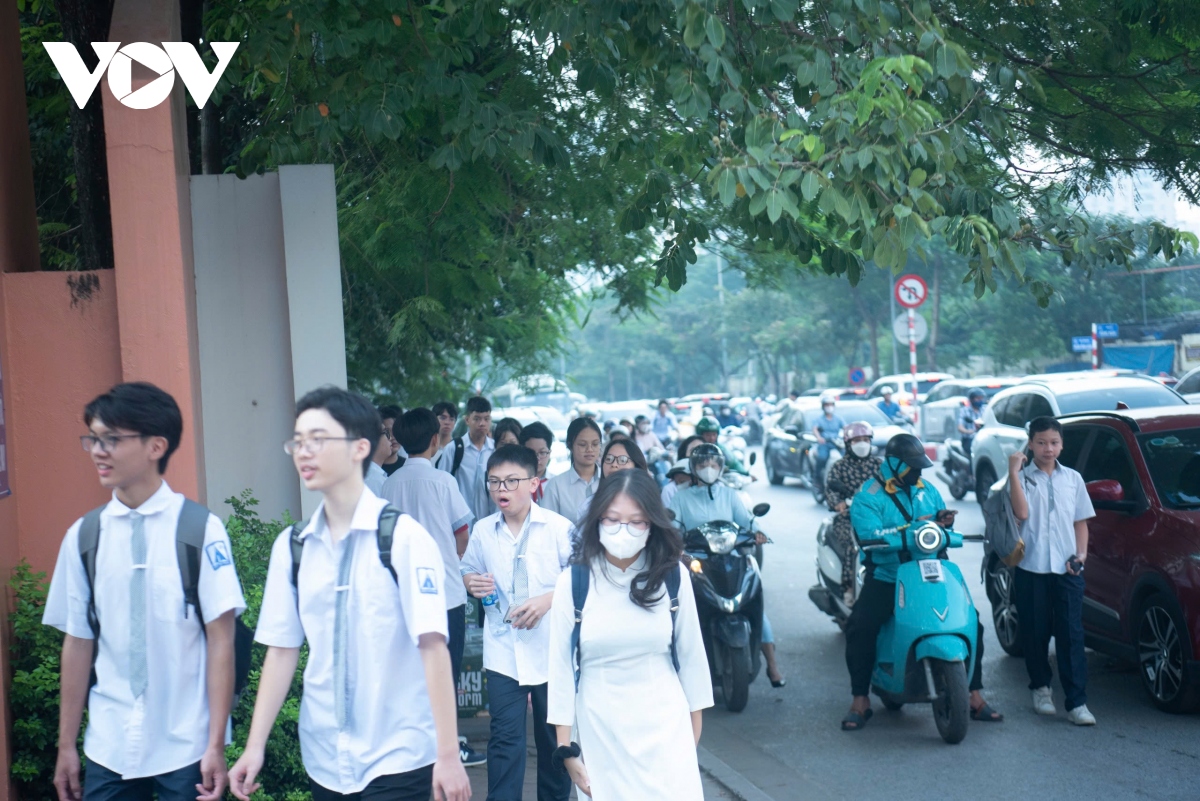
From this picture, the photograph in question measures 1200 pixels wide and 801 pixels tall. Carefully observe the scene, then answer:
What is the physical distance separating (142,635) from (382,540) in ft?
2.65

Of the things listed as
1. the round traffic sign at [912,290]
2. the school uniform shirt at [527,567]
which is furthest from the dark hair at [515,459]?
the round traffic sign at [912,290]

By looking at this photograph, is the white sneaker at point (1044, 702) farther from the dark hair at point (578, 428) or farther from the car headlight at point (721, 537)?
the dark hair at point (578, 428)

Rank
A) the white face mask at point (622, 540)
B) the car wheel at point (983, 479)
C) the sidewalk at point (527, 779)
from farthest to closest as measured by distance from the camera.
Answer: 1. the car wheel at point (983, 479)
2. the sidewalk at point (527, 779)
3. the white face mask at point (622, 540)

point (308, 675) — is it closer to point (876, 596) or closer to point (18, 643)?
point (18, 643)

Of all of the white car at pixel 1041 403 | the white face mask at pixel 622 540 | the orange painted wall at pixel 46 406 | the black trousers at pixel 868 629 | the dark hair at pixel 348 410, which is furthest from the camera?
the white car at pixel 1041 403

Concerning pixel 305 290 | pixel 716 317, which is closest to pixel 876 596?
pixel 305 290

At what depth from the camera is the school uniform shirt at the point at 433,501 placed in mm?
6566

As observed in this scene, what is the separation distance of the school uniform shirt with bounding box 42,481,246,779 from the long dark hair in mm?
1166

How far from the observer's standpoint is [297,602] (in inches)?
140

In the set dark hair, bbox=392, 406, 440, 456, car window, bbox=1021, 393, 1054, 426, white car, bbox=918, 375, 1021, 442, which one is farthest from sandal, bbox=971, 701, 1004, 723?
white car, bbox=918, 375, 1021, 442

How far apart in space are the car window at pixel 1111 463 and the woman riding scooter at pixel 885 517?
158 centimetres

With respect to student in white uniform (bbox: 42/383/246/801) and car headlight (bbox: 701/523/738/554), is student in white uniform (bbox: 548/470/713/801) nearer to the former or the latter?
student in white uniform (bbox: 42/383/246/801)

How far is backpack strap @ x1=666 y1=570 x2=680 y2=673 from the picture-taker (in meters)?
4.12

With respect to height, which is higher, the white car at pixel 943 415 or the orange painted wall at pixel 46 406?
the orange painted wall at pixel 46 406
